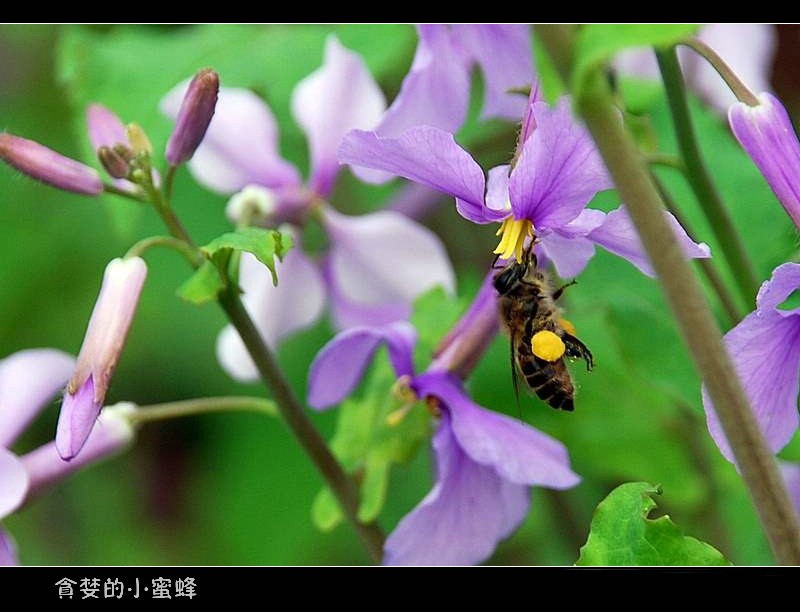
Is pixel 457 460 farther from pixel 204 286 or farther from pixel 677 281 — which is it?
pixel 677 281

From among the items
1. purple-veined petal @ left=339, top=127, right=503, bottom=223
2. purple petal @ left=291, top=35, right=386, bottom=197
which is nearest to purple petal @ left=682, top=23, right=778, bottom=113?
purple petal @ left=291, top=35, right=386, bottom=197

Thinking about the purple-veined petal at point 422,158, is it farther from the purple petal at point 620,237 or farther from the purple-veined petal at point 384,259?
the purple-veined petal at point 384,259

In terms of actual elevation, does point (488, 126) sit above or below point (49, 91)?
above

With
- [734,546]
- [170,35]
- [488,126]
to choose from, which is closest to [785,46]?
[488,126]

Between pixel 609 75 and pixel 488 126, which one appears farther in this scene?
pixel 488 126

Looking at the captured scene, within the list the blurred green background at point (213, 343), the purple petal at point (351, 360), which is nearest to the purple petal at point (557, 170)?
the purple petal at point (351, 360)
